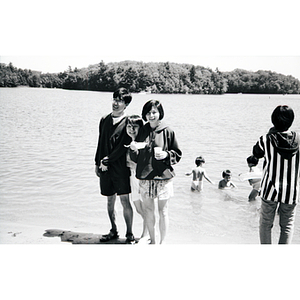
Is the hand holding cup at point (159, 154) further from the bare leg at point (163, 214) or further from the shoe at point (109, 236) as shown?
the shoe at point (109, 236)

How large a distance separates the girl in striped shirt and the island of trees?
183 centimetres

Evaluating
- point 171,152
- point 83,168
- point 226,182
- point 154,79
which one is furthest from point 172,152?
point 83,168

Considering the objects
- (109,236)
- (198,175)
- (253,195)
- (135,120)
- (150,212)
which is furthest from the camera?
(198,175)

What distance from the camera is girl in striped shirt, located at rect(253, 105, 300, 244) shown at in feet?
10.9

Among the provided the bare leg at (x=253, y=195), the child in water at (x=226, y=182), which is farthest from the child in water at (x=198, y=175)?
the bare leg at (x=253, y=195)

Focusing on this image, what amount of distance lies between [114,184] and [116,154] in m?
0.37

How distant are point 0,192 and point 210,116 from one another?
15.3 ft

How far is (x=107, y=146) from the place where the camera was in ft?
12.7

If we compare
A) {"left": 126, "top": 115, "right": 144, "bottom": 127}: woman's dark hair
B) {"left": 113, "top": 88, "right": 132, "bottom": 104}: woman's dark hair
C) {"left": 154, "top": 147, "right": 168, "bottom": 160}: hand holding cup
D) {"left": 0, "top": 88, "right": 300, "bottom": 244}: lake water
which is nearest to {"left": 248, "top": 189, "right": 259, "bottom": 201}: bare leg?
{"left": 0, "top": 88, "right": 300, "bottom": 244}: lake water

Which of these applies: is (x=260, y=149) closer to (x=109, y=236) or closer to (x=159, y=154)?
(x=159, y=154)

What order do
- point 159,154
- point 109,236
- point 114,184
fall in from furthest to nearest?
point 109,236, point 114,184, point 159,154

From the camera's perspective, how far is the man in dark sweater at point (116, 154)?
3824 mm

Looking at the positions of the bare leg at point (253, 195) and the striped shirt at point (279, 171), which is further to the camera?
the bare leg at point (253, 195)

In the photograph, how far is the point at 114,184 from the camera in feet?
12.8
